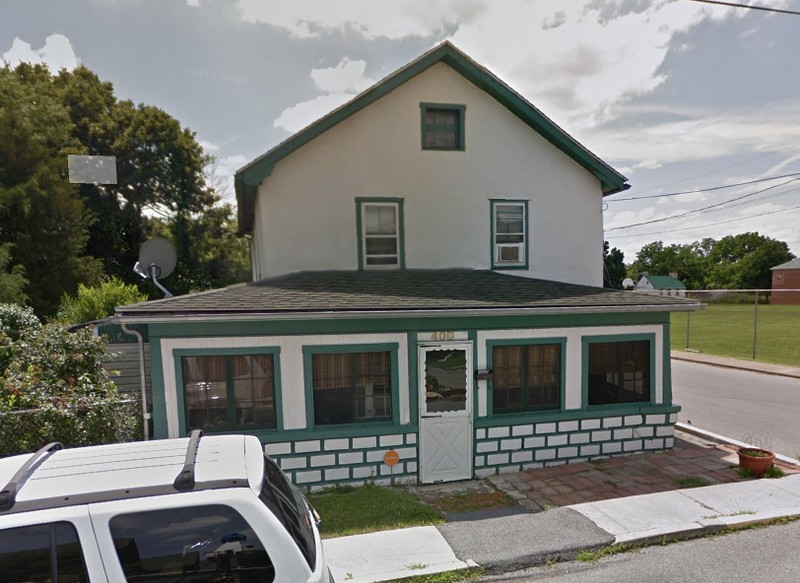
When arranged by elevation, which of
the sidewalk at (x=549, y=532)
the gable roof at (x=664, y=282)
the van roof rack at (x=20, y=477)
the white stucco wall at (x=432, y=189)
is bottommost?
the gable roof at (x=664, y=282)

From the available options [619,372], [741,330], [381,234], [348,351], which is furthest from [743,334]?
[348,351]

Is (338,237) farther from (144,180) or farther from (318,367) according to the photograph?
(144,180)

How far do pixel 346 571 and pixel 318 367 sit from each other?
2985 millimetres

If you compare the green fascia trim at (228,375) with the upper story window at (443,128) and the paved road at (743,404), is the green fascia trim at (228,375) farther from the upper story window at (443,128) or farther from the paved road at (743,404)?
the paved road at (743,404)

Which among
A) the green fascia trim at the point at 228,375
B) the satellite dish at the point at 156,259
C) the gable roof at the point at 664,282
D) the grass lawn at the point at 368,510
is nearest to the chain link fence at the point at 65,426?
the green fascia trim at the point at 228,375

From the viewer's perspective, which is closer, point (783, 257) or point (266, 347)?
point (266, 347)

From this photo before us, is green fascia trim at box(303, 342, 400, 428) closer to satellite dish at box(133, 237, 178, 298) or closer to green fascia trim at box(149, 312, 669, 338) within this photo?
green fascia trim at box(149, 312, 669, 338)

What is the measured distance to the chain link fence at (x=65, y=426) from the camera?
6051 mm

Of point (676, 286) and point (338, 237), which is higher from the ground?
point (338, 237)

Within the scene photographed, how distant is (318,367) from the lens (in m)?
A: 6.71

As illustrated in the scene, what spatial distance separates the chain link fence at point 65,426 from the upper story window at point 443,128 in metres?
8.28

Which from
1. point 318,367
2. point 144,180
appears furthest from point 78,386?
point 144,180

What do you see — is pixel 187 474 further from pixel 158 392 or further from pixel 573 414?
pixel 573 414

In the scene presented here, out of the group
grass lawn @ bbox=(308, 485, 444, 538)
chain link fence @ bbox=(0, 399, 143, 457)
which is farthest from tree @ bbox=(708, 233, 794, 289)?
chain link fence @ bbox=(0, 399, 143, 457)
